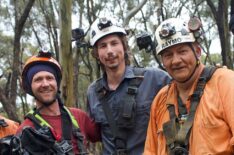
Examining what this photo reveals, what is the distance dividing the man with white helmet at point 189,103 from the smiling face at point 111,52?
68 centimetres

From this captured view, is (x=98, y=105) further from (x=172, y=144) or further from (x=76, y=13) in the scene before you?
(x=76, y=13)

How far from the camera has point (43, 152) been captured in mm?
3523

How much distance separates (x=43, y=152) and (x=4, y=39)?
21.0 meters

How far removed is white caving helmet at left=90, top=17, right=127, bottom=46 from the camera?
426 cm

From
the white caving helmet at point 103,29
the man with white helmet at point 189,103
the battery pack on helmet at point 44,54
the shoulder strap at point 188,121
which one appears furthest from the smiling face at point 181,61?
the battery pack on helmet at point 44,54

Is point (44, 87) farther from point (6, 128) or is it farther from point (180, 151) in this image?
point (6, 128)

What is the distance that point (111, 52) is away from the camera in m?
4.12

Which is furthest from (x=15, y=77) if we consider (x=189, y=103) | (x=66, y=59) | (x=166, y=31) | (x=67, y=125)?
(x=189, y=103)

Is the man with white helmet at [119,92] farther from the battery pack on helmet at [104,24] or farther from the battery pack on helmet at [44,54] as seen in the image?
the battery pack on helmet at [44,54]

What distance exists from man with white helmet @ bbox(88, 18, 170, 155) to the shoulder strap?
80 centimetres

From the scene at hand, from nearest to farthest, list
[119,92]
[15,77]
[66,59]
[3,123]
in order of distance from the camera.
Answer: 1. [119,92]
2. [3,123]
3. [66,59]
4. [15,77]

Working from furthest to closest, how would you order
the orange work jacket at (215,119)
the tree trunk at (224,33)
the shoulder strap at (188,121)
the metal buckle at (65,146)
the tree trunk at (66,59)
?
the tree trunk at (224,33) → the tree trunk at (66,59) → the metal buckle at (65,146) → the shoulder strap at (188,121) → the orange work jacket at (215,119)

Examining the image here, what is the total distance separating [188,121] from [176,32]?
69 centimetres

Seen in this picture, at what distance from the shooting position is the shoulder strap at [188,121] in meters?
3.14
